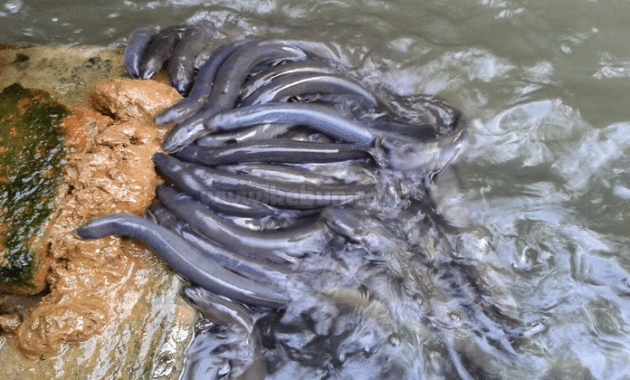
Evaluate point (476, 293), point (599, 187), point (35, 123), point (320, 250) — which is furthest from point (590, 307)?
point (35, 123)

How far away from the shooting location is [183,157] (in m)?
3.44

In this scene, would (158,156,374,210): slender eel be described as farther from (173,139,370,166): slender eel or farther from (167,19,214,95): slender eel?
(167,19,214,95): slender eel

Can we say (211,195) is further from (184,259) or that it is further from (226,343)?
(226,343)

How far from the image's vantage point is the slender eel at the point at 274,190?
3.23 m

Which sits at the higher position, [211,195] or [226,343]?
[211,195]

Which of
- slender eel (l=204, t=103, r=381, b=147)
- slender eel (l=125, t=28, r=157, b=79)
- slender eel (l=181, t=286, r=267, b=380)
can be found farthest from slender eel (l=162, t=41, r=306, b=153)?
slender eel (l=181, t=286, r=267, b=380)

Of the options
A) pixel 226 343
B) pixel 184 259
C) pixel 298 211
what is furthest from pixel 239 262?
pixel 298 211

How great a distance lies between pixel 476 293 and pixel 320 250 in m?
1.16

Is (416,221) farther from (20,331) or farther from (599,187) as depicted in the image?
(20,331)

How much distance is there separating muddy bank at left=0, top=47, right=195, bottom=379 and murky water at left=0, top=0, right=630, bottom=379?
5.75 ft

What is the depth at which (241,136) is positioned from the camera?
139 inches

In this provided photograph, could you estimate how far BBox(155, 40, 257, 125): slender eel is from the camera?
3.53m

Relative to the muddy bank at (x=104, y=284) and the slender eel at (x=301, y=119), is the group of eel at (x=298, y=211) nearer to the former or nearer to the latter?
the slender eel at (x=301, y=119)

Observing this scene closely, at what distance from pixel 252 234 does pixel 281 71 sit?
1784 millimetres
